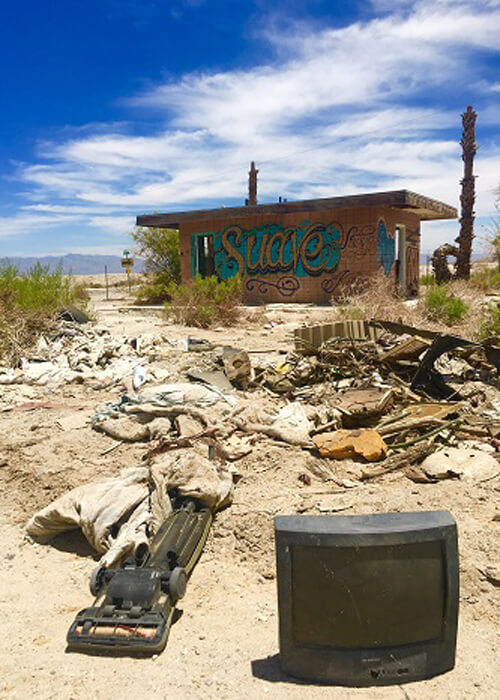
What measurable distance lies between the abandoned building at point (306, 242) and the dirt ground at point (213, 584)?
34.4 feet

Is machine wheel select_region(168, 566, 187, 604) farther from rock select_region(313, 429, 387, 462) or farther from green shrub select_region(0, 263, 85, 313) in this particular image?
green shrub select_region(0, 263, 85, 313)

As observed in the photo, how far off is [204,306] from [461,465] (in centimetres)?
849

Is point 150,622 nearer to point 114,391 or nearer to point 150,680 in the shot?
point 150,680

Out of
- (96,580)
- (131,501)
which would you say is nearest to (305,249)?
(131,501)

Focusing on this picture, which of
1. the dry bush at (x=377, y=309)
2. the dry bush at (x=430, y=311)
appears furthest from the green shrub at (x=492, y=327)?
the dry bush at (x=377, y=309)

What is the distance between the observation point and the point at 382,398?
5121mm

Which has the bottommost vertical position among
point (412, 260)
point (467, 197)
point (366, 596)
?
point (366, 596)

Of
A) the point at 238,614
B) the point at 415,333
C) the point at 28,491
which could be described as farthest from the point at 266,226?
the point at 238,614

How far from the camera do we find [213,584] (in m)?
3.10

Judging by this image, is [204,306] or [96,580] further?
[204,306]

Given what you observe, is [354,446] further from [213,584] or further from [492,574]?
[213,584]

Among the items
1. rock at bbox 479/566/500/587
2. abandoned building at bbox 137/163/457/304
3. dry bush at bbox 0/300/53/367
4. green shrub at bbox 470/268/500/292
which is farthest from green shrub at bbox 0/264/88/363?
green shrub at bbox 470/268/500/292

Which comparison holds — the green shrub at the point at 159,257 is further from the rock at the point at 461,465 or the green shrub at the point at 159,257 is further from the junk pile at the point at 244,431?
the rock at the point at 461,465

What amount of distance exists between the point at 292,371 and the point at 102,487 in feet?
10.1
